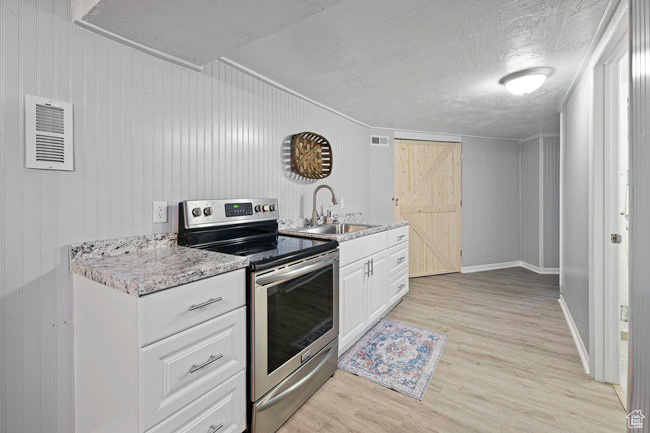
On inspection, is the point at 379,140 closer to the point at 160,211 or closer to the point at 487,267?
the point at 487,267

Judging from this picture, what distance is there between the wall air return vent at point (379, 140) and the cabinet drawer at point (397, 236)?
Answer: 1430mm

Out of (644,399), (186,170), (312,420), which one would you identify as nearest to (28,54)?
(186,170)

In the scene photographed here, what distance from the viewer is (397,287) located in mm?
3205

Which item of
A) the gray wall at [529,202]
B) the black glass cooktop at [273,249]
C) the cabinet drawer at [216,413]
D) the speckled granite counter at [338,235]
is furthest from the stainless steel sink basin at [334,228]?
the gray wall at [529,202]

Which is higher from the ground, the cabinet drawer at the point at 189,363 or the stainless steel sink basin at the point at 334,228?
the stainless steel sink basin at the point at 334,228

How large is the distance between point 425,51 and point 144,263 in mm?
2127

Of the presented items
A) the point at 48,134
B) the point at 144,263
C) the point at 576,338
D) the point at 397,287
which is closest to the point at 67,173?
the point at 48,134

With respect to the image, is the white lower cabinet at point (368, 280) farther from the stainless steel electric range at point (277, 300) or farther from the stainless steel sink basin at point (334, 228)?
the stainless steel sink basin at point (334, 228)

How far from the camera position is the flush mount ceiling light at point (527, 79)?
2330 millimetres

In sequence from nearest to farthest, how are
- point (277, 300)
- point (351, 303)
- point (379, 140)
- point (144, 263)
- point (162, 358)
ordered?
point (162, 358) < point (144, 263) < point (277, 300) < point (351, 303) < point (379, 140)

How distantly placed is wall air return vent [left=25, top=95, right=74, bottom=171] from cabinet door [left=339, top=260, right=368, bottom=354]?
5.60 ft

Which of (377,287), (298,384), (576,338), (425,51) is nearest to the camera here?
(298,384)

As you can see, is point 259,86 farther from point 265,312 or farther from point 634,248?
point 634,248

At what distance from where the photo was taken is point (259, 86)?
7.77 feet
